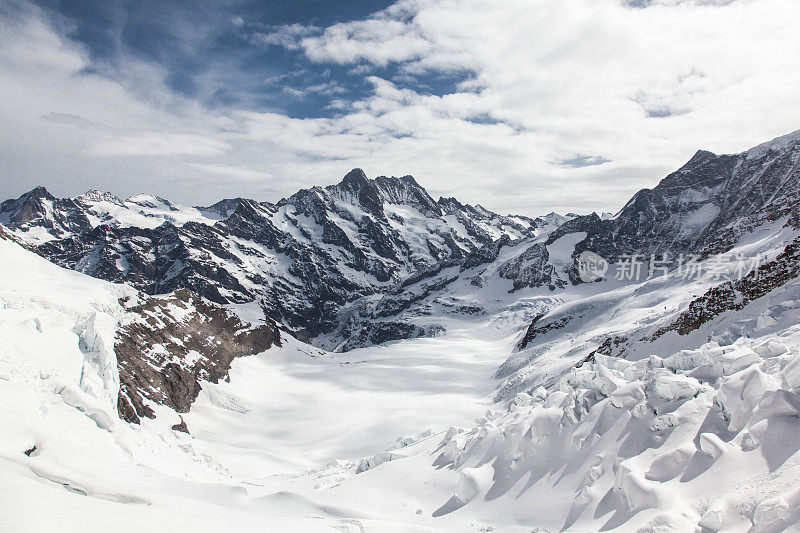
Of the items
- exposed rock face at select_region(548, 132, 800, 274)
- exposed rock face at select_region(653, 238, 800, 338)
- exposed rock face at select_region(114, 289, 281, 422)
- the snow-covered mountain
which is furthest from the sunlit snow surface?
exposed rock face at select_region(548, 132, 800, 274)

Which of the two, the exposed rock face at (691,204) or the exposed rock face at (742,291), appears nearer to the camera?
the exposed rock face at (742,291)

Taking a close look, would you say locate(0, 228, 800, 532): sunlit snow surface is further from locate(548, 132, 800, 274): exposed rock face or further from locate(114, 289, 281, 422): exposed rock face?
locate(548, 132, 800, 274): exposed rock face

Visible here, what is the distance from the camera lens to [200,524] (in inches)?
281

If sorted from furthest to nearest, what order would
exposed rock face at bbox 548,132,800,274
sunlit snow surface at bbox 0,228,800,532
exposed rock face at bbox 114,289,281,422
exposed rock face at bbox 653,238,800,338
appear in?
exposed rock face at bbox 548,132,800,274 → exposed rock face at bbox 114,289,281,422 → exposed rock face at bbox 653,238,800,338 → sunlit snow surface at bbox 0,228,800,532

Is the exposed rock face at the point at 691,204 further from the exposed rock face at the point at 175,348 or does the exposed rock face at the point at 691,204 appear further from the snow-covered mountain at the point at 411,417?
the exposed rock face at the point at 175,348

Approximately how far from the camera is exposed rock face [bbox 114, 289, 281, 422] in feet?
117

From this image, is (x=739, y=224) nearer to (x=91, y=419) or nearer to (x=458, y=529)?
(x=458, y=529)

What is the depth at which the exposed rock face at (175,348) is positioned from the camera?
35750mm

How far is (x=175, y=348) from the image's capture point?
47156 millimetres

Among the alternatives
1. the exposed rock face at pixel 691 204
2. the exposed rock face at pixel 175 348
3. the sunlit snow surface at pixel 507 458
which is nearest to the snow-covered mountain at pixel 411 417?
the sunlit snow surface at pixel 507 458

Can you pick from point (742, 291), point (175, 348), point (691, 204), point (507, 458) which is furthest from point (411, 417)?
point (691, 204)

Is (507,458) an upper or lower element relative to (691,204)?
lower

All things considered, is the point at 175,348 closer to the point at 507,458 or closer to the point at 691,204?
the point at 507,458

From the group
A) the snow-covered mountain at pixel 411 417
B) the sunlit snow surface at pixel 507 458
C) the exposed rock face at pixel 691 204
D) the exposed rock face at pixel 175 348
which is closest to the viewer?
the sunlit snow surface at pixel 507 458
